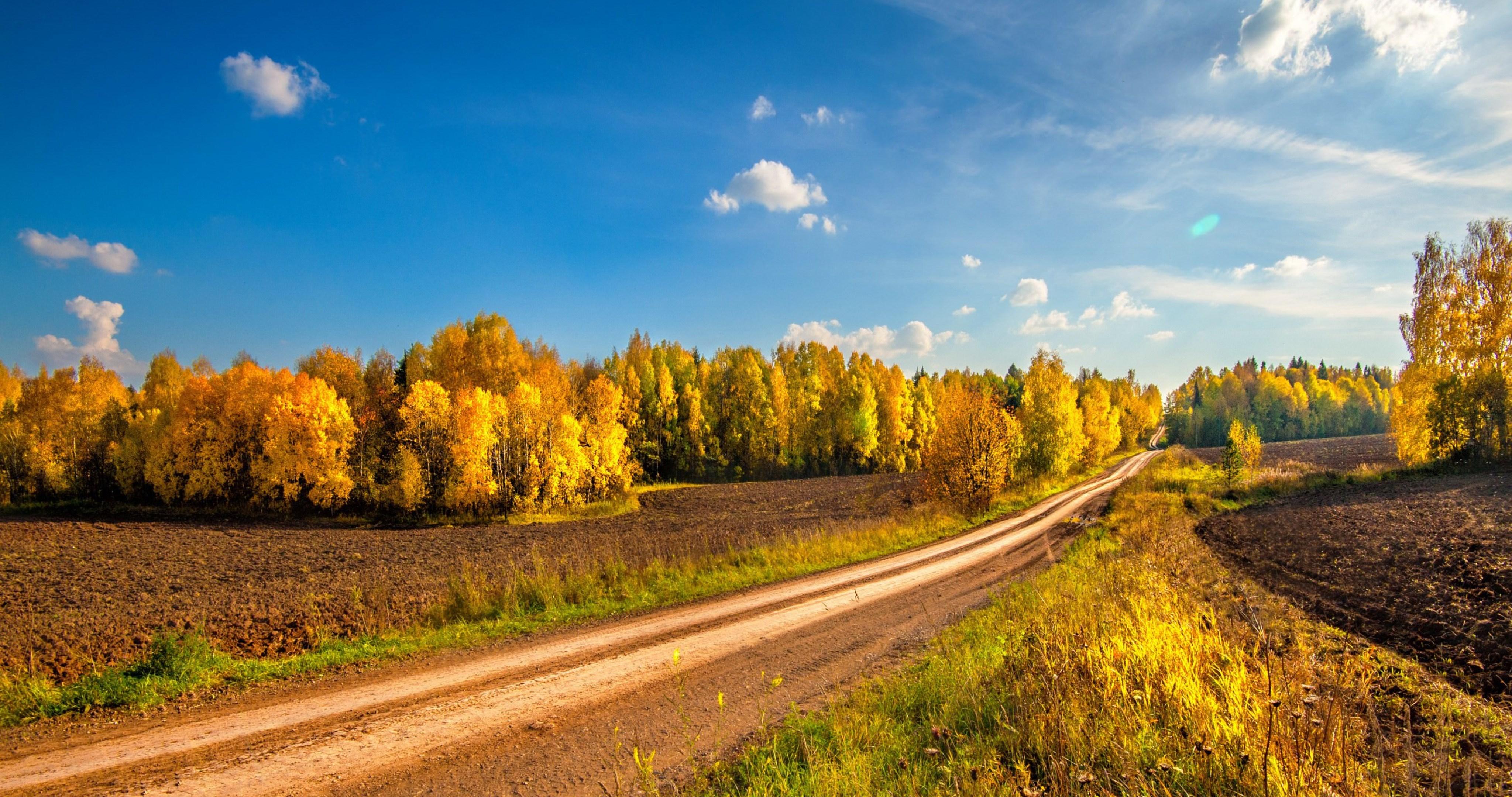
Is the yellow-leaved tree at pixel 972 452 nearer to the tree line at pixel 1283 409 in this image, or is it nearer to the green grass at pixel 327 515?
the green grass at pixel 327 515

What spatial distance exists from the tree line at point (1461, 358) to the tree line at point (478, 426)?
17835 mm

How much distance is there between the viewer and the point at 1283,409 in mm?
110250

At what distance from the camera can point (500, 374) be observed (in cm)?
5197

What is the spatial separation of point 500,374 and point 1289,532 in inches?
2093

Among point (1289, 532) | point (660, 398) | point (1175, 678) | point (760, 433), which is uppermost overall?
point (660, 398)

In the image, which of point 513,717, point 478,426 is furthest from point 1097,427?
point 513,717

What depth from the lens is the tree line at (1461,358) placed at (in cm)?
3141

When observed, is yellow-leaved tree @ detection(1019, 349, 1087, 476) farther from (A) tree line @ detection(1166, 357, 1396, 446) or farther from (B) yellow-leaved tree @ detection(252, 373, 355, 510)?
(A) tree line @ detection(1166, 357, 1396, 446)

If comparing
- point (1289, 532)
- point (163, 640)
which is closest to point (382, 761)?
point (163, 640)

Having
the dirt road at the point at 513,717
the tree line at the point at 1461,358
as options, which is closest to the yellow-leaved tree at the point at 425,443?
the dirt road at the point at 513,717

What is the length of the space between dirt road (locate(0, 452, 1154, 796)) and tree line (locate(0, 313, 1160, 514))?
1864 cm

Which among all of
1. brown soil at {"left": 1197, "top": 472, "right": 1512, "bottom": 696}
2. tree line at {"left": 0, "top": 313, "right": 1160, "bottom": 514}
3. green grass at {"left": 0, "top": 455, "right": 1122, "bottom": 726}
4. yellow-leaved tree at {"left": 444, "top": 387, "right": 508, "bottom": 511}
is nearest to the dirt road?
Answer: green grass at {"left": 0, "top": 455, "right": 1122, "bottom": 726}

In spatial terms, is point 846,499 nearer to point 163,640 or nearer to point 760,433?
point 760,433

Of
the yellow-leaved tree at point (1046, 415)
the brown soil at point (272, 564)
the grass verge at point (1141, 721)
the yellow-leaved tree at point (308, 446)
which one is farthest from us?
the yellow-leaved tree at point (308, 446)
